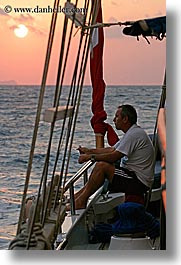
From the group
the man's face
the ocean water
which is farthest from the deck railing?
the man's face

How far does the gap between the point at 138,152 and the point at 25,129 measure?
1.06 ft

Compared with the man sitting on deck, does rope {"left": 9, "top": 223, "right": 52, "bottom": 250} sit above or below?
below

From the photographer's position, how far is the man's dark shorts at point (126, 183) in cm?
298

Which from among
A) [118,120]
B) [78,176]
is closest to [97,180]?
[78,176]

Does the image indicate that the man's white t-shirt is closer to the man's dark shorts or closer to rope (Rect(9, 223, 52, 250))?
the man's dark shorts

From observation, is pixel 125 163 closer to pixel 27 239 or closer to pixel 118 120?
pixel 118 120

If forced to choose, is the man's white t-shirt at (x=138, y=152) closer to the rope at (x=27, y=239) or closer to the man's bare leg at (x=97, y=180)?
the man's bare leg at (x=97, y=180)

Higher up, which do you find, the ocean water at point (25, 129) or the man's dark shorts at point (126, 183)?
the ocean water at point (25, 129)

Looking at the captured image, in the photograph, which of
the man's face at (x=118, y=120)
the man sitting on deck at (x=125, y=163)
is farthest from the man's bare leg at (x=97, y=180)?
the man's face at (x=118, y=120)

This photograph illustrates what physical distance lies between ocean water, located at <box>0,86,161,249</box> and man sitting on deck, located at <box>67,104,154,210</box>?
1.1 inches

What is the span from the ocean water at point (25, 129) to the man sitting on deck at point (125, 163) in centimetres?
3

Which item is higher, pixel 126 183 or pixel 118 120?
pixel 118 120

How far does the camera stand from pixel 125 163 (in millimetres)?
2992

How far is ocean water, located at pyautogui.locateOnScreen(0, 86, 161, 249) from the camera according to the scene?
290 centimetres
